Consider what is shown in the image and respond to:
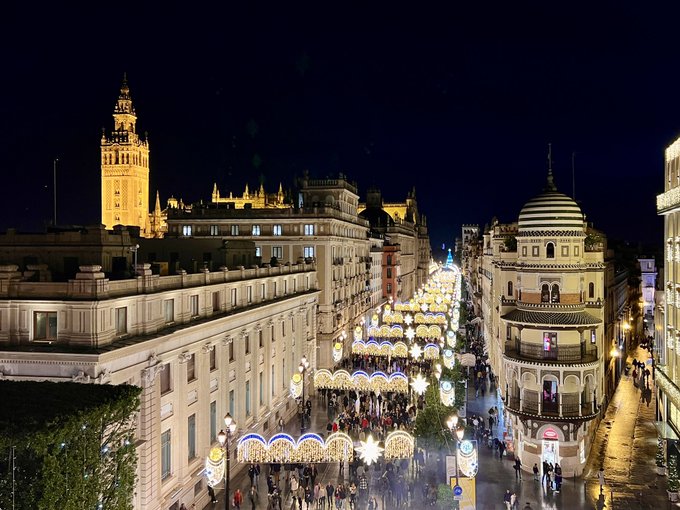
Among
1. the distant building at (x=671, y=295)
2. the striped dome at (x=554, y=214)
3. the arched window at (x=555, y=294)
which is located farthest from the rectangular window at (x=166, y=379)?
the distant building at (x=671, y=295)

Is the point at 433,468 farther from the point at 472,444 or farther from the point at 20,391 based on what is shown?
the point at 20,391

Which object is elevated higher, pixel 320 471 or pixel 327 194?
pixel 327 194

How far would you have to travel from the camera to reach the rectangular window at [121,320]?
2536cm

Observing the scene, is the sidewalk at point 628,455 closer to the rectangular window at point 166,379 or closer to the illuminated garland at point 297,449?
the illuminated garland at point 297,449

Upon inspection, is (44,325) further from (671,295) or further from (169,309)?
(671,295)

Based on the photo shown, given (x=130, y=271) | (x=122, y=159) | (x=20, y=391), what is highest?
(x=122, y=159)

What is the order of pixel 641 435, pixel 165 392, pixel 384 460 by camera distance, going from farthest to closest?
pixel 641 435, pixel 384 460, pixel 165 392

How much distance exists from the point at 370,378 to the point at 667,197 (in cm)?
2350

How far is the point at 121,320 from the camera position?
84.2 ft

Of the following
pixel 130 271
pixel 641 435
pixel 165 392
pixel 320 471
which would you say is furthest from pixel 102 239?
pixel 641 435

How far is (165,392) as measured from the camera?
28.2m

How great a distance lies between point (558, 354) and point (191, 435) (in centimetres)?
2119

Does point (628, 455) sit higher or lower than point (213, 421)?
lower

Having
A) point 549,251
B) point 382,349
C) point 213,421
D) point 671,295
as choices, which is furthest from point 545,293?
point 382,349
